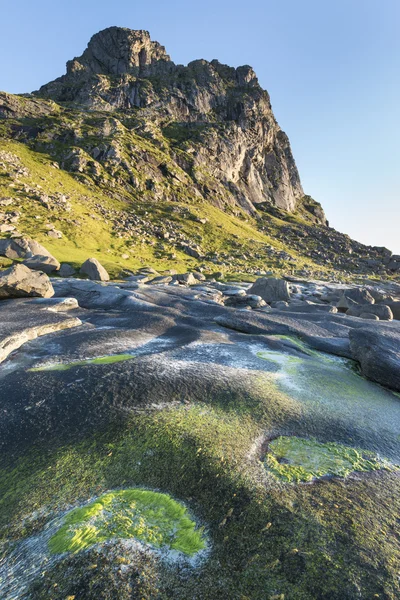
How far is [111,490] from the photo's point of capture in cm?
516

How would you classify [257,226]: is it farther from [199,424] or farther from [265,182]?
[199,424]

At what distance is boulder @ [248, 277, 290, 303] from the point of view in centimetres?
3134

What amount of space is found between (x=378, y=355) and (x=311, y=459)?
23.6ft

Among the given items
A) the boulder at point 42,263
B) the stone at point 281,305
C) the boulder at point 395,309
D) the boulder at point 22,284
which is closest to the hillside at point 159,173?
the boulder at point 42,263

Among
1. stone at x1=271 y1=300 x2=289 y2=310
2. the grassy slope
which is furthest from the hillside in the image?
stone at x1=271 y1=300 x2=289 y2=310

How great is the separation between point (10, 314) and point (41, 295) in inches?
179

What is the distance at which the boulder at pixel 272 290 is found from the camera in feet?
103

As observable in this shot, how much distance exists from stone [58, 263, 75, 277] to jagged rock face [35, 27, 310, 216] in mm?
97554

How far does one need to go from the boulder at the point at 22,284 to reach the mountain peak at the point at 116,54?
628ft

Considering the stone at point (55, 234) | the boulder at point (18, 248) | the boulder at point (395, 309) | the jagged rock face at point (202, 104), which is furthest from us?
the jagged rock face at point (202, 104)

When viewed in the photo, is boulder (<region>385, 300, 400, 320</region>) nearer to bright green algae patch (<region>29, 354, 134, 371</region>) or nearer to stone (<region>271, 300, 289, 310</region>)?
stone (<region>271, 300, 289, 310</region>)

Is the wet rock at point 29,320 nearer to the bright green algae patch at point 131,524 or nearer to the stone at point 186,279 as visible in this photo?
the bright green algae patch at point 131,524

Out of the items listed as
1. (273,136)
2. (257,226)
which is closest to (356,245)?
(257,226)

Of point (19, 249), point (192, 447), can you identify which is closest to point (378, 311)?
point (192, 447)
